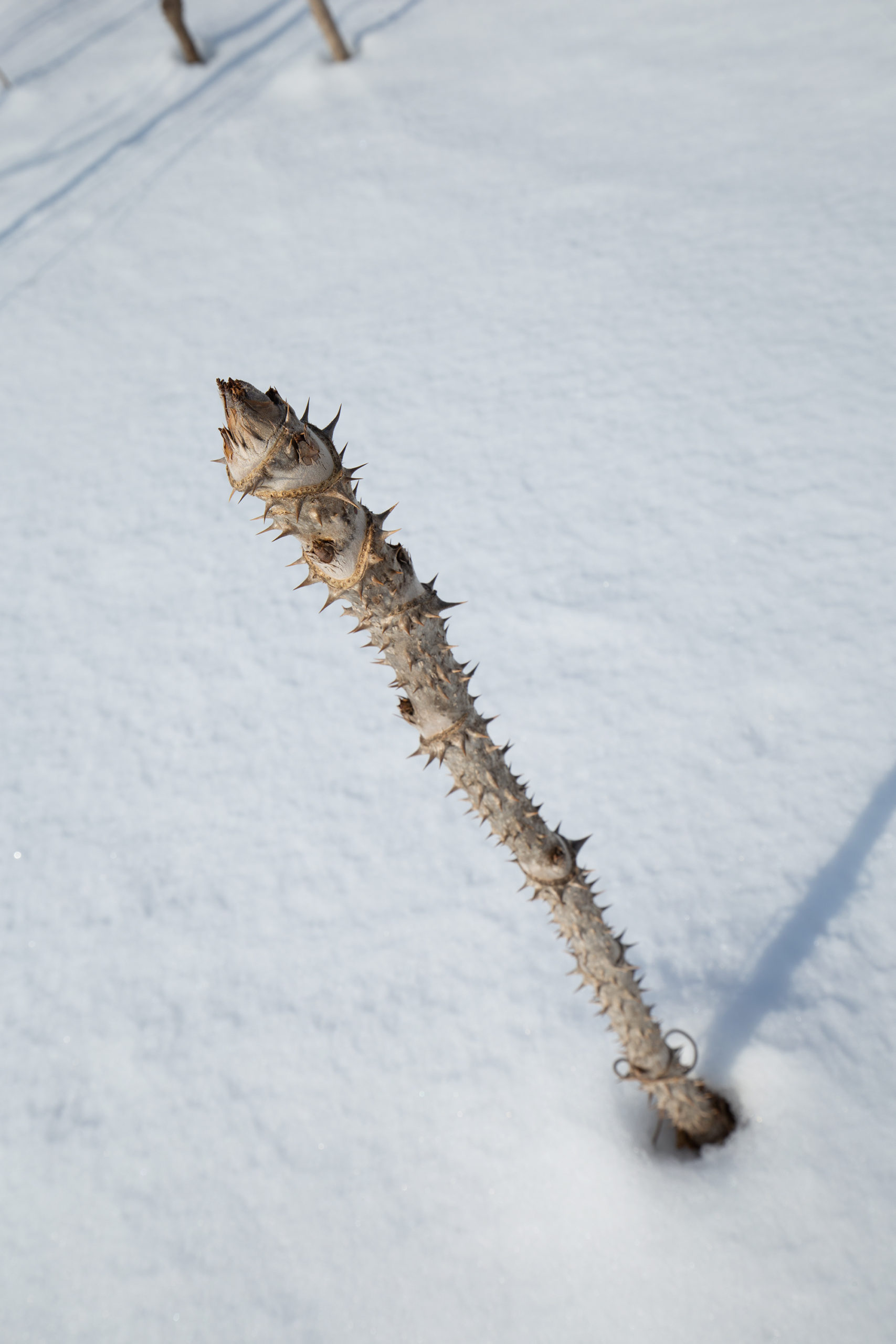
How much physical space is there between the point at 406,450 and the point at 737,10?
4.95 m

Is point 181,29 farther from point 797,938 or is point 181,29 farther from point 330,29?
point 797,938

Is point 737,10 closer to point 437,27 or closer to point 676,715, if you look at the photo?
point 437,27

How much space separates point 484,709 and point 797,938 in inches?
61.4

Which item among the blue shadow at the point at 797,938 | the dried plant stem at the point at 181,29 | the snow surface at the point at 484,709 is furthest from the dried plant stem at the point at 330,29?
the blue shadow at the point at 797,938

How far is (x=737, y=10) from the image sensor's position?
22.4 feet

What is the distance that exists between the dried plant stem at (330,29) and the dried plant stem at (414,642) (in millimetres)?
7616

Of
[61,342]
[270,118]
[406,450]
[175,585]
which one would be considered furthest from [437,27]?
[175,585]

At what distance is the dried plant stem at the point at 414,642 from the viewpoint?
3.84 ft

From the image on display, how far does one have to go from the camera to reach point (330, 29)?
745cm

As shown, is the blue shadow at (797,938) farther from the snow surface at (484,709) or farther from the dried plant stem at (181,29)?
the dried plant stem at (181,29)

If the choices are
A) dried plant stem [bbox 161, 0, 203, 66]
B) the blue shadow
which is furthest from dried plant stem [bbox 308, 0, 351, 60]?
Answer: the blue shadow

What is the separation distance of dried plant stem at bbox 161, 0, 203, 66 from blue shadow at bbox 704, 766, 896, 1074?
8.68 meters

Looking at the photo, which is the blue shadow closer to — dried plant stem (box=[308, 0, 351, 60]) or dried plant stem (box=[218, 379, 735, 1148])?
dried plant stem (box=[218, 379, 735, 1148])

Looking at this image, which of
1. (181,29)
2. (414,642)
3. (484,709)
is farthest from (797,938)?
(181,29)
